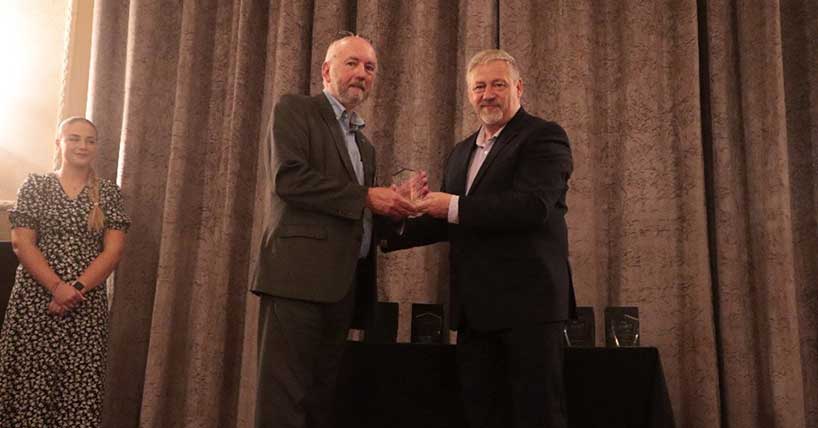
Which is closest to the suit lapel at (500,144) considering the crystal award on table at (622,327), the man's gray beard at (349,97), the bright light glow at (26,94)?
the man's gray beard at (349,97)

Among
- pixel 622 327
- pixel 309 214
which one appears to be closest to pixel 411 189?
pixel 309 214

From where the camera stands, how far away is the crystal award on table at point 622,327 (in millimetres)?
2955

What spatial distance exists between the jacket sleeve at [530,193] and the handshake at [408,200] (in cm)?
8

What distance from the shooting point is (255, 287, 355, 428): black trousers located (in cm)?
198

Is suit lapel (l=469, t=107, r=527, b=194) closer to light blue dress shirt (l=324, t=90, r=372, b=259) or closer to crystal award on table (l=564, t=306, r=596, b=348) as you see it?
light blue dress shirt (l=324, t=90, r=372, b=259)

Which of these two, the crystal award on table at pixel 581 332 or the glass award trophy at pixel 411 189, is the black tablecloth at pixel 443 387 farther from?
the glass award trophy at pixel 411 189

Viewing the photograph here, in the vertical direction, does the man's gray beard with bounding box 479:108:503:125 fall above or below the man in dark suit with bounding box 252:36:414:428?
above

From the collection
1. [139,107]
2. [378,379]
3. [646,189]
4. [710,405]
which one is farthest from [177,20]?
[710,405]

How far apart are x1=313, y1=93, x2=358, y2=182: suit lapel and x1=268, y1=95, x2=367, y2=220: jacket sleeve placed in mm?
66

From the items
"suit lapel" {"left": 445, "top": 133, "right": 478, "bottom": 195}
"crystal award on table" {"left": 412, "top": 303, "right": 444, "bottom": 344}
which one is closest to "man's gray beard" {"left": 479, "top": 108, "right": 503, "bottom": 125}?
"suit lapel" {"left": 445, "top": 133, "right": 478, "bottom": 195}

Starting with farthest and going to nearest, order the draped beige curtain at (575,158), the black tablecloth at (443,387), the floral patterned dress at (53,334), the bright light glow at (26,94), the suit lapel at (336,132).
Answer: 1. the bright light glow at (26,94)
2. the draped beige curtain at (575,158)
3. the floral patterned dress at (53,334)
4. the black tablecloth at (443,387)
5. the suit lapel at (336,132)

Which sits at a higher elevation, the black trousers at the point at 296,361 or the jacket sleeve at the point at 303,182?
the jacket sleeve at the point at 303,182

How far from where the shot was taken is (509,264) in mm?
2145

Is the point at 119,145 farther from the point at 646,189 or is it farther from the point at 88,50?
the point at 646,189
